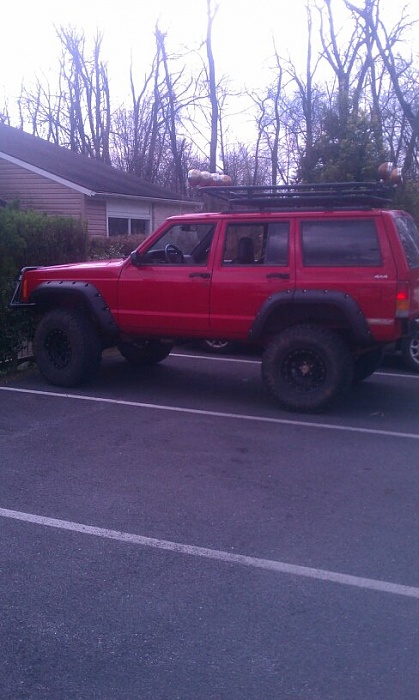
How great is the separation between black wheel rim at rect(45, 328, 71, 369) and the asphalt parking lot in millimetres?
1067

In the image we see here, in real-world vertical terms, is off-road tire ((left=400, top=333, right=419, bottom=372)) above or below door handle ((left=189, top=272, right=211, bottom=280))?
below

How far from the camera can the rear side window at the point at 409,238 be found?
8789 millimetres

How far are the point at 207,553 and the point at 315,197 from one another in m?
5.04

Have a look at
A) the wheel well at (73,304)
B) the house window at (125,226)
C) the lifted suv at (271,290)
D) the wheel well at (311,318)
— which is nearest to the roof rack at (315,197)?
the lifted suv at (271,290)

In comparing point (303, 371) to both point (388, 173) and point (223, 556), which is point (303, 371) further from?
point (223, 556)

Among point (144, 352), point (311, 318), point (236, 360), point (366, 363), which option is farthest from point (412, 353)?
point (144, 352)

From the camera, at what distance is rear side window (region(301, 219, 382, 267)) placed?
870cm

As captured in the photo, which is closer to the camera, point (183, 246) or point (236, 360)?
point (183, 246)

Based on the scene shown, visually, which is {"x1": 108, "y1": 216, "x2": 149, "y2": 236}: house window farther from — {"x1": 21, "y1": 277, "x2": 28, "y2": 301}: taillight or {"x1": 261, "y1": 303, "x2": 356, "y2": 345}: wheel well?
{"x1": 261, "y1": 303, "x2": 356, "y2": 345}: wheel well

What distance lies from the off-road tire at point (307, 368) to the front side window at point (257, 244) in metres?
0.87

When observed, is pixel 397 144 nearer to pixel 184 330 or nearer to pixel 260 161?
pixel 260 161

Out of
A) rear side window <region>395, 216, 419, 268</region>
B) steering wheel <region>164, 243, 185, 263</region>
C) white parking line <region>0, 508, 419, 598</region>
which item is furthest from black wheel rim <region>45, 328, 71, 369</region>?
white parking line <region>0, 508, 419, 598</region>

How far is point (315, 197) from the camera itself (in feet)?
29.8

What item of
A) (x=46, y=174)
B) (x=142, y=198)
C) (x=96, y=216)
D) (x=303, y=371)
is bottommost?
(x=303, y=371)
